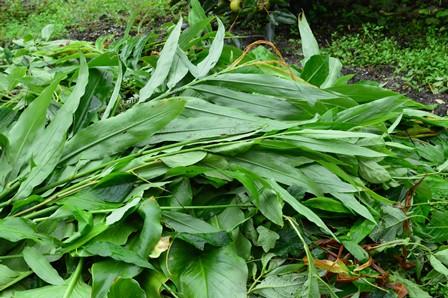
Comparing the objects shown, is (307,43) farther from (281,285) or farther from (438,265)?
(281,285)

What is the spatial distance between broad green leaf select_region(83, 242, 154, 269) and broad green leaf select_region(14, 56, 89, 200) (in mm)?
260

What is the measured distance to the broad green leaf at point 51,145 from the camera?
146 centimetres

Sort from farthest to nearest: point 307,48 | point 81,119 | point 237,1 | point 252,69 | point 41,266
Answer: point 237,1 → point 307,48 → point 252,69 → point 81,119 → point 41,266

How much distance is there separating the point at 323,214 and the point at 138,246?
0.52 meters

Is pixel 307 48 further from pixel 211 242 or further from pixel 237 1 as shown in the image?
pixel 237 1

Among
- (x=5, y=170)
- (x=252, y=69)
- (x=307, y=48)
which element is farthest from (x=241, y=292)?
(x=307, y=48)

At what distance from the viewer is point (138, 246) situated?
1.34 meters

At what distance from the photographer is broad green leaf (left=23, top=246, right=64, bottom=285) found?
4.20 ft

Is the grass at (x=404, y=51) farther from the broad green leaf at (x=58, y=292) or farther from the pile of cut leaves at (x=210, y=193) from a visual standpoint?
the broad green leaf at (x=58, y=292)

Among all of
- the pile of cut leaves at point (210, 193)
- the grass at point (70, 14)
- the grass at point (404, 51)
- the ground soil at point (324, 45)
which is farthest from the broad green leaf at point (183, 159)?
the grass at point (70, 14)

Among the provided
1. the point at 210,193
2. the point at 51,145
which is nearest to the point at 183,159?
the point at 210,193

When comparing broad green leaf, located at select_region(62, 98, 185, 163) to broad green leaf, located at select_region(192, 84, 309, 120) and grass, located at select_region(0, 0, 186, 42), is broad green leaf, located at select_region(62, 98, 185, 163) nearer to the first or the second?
broad green leaf, located at select_region(192, 84, 309, 120)

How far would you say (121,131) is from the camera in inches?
62.1

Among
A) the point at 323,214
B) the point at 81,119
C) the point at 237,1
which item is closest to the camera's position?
the point at 323,214
